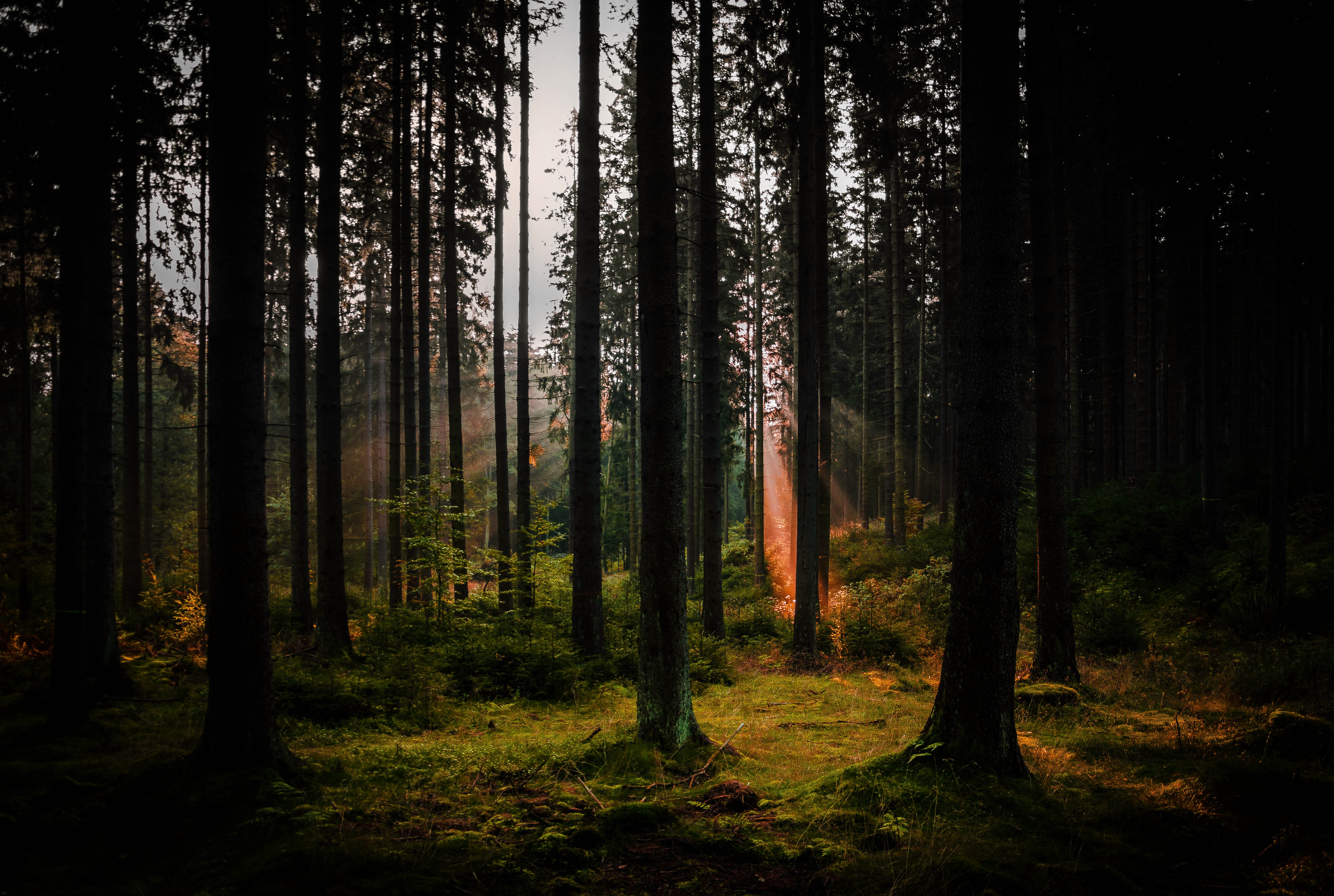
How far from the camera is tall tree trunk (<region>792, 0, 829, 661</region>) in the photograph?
11.3m

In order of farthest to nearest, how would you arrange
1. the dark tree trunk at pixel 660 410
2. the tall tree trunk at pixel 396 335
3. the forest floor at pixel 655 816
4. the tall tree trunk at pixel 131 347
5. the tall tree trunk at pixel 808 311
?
A: the tall tree trunk at pixel 396 335 → the tall tree trunk at pixel 808 311 → the tall tree trunk at pixel 131 347 → the dark tree trunk at pixel 660 410 → the forest floor at pixel 655 816

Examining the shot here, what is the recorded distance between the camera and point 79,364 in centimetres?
657

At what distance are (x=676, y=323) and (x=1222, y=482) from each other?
64.1 ft

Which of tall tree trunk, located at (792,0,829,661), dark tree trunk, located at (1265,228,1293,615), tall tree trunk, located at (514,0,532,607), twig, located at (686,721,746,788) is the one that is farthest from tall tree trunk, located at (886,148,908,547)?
twig, located at (686,721,746,788)

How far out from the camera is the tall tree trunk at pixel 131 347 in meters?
8.91

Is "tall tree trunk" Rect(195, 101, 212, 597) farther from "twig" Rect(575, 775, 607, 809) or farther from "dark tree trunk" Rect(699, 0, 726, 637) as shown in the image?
"dark tree trunk" Rect(699, 0, 726, 637)

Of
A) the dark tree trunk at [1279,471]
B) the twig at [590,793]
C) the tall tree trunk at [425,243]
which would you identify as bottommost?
the twig at [590,793]

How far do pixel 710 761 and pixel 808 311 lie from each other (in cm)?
816

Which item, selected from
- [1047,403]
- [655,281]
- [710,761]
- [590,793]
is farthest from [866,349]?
[590,793]

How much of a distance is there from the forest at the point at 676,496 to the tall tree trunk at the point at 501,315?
0.47 ft

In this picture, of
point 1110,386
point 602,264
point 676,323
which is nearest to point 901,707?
point 676,323

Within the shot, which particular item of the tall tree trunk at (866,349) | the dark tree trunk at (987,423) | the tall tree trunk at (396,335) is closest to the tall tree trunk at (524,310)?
the tall tree trunk at (396,335)

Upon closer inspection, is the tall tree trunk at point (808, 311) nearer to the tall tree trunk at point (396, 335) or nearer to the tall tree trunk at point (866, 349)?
the tall tree trunk at point (396, 335)

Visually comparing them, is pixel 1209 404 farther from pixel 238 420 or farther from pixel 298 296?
pixel 298 296
